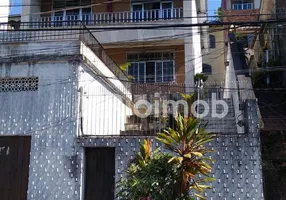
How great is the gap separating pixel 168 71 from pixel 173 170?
443 inches

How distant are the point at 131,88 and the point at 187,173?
9.31m

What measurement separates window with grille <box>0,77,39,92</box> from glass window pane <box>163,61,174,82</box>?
907 centimetres

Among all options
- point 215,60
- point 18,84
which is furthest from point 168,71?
point 215,60

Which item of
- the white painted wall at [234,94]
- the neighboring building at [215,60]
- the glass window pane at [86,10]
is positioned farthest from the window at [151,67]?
the neighboring building at [215,60]

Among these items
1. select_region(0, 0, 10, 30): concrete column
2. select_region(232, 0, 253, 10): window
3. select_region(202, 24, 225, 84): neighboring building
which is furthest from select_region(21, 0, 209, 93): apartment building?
select_region(232, 0, 253, 10): window

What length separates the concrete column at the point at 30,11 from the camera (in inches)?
717

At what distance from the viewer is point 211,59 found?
2827 centimetres

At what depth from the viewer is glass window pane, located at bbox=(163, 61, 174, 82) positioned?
58.3 feet

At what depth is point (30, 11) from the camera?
18.4 m

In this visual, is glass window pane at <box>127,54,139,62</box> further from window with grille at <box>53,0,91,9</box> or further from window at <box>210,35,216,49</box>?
window at <box>210,35,216,49</box>

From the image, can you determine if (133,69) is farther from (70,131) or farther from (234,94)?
(70,131)

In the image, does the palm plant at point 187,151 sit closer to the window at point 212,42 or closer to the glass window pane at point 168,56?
the glass window pane at point 168,56

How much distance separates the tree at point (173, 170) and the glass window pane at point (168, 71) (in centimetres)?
1046

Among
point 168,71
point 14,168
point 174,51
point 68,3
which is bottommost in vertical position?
point 14,168
